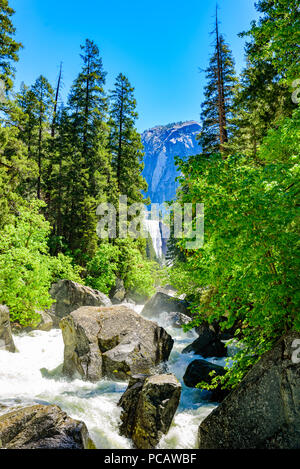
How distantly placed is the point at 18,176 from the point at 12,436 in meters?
15.7

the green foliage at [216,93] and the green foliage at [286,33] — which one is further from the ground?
the green foliage at [216,93]

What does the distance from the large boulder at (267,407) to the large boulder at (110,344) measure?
4380 millimetres

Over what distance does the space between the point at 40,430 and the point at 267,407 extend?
4.30m

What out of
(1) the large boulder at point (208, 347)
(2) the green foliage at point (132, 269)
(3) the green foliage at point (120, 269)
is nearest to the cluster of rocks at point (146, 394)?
(1) the large boulder at point (208, 347)

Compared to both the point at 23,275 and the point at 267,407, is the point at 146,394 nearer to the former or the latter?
the point at 267,407

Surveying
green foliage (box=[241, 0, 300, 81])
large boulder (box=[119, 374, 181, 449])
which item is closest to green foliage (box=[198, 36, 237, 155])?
green foliage (box=[241, 0, 300, 81])

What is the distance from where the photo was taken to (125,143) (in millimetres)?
27109

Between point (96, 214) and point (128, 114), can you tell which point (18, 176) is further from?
point (128, 114)

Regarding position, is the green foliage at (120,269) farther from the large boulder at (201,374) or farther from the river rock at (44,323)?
the large boulder at (201,374)

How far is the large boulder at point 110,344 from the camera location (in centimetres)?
911

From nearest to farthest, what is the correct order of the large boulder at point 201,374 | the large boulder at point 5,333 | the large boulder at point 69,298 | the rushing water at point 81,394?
the rushing water at point 81,394
the large boulder at point 201,374
the large boulder at point 5,333
the large boulder at point 69,298

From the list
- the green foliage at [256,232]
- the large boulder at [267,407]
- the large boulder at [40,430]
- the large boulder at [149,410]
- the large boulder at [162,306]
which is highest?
the green foliage at [256,232]

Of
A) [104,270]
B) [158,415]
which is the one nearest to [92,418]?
[158,415]
